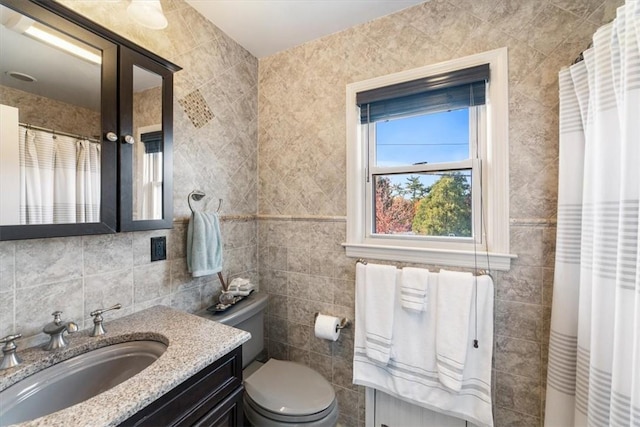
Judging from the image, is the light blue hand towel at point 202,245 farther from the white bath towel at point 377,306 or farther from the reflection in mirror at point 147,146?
the white bath towel at point 377,306

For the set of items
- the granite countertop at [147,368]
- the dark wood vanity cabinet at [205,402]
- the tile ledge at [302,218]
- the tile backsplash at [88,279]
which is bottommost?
the dark wood vanity cabinet at [205,402]

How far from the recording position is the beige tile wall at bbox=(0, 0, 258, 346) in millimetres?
894

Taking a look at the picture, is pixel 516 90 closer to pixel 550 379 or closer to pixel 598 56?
pixel 598 56

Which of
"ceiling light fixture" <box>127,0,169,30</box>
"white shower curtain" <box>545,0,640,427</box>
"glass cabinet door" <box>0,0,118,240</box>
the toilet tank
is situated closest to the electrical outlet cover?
"glass cabinet door" <box>0,0,118,240</box>

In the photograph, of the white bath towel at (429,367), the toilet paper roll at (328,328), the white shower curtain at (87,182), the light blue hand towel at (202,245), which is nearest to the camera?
the white shower curtain at (87,182)

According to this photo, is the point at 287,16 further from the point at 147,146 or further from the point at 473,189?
the point at 473,189

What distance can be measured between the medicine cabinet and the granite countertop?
38 centimetres

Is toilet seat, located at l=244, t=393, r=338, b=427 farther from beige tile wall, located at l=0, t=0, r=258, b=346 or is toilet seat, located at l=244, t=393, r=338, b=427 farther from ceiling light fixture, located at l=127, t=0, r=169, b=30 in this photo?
ceiling light fixture, located at l=127, t=0, r=169, b=30

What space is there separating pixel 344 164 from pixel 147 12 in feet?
3.64

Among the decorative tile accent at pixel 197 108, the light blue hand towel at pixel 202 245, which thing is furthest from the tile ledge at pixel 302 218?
the decorative tile accent at pixel 197 108

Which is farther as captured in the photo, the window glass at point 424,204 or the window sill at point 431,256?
the window glass at point 424,204

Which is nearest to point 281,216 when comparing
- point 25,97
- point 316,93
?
point 316,93

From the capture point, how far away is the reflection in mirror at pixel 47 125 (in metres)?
0.79

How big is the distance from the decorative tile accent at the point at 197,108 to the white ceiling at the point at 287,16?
0.47 metres
